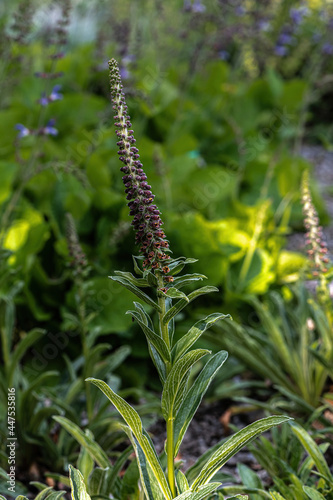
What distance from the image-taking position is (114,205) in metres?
2.61

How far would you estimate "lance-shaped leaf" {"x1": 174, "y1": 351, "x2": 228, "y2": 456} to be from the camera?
121 centimetres

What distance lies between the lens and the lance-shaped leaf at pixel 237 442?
112 cm

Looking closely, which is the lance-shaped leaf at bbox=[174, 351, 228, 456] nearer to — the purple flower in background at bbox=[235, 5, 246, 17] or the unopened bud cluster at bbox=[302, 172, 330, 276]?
Answer: the unopened bud cluster at bbox=[302, 172, 330, 276]

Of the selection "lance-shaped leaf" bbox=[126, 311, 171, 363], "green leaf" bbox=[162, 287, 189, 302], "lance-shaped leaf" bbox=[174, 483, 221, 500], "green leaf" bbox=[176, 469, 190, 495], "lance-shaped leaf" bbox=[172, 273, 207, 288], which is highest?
"lance-shaped leaf" bbox=[172, 273, 207, 288]

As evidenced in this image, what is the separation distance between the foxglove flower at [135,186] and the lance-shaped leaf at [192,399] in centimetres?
34

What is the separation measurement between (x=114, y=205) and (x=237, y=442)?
1.63 m

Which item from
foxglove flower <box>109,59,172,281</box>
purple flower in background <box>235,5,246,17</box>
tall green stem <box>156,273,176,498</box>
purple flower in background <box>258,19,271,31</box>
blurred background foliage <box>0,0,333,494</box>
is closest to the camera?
foxglove flower <box>109,59,172,281</box>

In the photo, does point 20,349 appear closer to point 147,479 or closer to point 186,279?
point 147,479

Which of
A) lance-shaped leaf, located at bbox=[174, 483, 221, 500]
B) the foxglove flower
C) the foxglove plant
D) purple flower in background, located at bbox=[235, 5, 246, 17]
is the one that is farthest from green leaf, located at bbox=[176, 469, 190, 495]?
purple flower in background, located at bbox=[235, 5, 246, 17]

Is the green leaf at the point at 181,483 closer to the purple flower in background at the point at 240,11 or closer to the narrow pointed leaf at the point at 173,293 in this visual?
the narrow pointed leaf at the point at 173,293

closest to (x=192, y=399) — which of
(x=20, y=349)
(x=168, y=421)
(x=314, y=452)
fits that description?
(x=168, y=421)

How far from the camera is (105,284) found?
223 centimetres

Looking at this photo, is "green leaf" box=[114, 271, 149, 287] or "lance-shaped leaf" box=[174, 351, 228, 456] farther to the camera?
"lance-shaped leaf" box=[174, 351, 228, 456]

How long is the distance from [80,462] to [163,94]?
3214mm
